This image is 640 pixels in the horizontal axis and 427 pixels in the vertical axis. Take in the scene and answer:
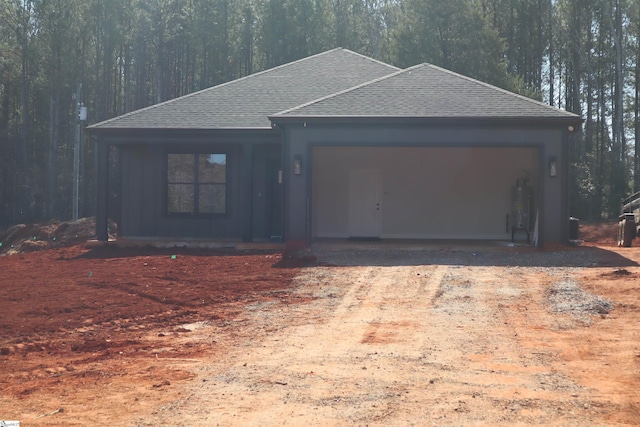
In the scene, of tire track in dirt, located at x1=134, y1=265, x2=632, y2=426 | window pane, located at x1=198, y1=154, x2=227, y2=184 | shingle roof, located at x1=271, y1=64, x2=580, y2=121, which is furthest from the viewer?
window pane, located at x1=198, y1=154, x2=227, y2=184

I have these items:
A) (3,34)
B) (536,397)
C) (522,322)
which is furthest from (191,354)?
(3,34)

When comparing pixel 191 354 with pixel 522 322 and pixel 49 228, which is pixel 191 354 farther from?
pixel 49 228

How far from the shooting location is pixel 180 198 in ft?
63.0

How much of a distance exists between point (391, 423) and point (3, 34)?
1591 inches

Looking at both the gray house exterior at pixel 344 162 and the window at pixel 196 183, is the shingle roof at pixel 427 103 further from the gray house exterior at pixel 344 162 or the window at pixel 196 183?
the window at pixel 196 183

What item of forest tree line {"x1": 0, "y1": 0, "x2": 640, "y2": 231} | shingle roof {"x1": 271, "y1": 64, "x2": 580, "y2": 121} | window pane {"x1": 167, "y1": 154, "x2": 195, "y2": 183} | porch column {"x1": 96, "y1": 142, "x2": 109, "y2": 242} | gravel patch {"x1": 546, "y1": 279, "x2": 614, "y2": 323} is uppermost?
forest tree line {"x1": 0, "y1": 0, "x2": 640, "y2": 231}

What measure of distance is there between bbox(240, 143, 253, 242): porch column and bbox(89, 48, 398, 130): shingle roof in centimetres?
68

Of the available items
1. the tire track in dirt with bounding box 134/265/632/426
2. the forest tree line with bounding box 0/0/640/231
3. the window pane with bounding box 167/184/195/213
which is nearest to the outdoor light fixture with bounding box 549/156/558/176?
the tire track in dirt with bounding box 134/265/632/426

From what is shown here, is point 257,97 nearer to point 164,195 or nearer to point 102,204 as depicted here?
point 164,195

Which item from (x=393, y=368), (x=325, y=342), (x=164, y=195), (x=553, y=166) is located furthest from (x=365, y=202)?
(x=393, y=368)

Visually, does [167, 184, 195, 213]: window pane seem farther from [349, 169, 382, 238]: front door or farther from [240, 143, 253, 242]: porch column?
[349, 169, 382, 238]: front door

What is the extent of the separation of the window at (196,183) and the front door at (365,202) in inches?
131

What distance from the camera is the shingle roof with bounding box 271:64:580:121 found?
53.4ft

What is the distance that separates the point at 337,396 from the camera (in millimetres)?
6184
